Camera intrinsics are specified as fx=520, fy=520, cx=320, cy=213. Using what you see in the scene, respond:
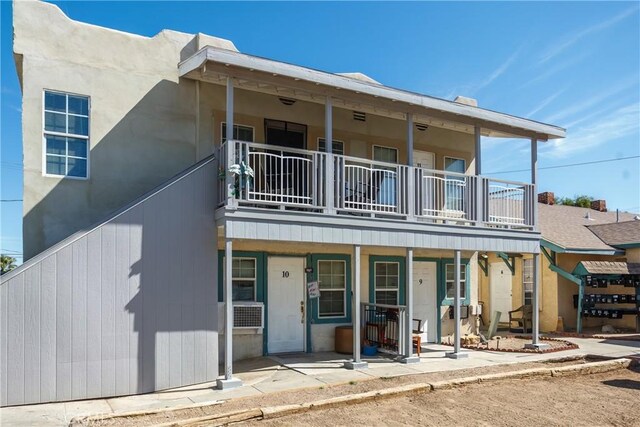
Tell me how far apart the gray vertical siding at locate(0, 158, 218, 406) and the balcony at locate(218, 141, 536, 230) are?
748 millimetres

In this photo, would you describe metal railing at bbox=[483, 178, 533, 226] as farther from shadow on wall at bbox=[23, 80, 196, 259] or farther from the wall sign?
shadow on wall at bbox=[23, 80, 196, 259]

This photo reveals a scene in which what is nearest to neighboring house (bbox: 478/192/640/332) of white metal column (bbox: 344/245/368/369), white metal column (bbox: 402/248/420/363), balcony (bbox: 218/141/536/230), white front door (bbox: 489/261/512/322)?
white front door (bbox: 489/261/512/322)

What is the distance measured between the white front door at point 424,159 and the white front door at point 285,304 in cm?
430

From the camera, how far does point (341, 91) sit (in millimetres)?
9844

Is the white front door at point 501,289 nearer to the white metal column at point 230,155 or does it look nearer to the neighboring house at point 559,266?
the neighboring house at point 559,266

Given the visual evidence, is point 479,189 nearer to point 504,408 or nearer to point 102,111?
point 504,408

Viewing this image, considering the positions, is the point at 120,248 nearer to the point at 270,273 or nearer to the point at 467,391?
the point at 270,273

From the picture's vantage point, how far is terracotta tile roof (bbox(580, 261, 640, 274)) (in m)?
15.7

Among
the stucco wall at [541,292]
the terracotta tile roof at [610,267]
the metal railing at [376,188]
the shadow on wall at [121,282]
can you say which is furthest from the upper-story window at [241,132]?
the terracotta tile roof at [610,267]

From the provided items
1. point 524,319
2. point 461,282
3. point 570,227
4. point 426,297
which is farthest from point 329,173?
point 570,227

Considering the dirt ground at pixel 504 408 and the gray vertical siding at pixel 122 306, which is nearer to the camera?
the dirt ground at pixel 504 408

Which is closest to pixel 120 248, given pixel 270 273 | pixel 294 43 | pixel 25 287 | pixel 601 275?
pixel 25 287

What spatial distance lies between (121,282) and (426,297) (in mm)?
7911

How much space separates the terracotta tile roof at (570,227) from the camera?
1708 cm
